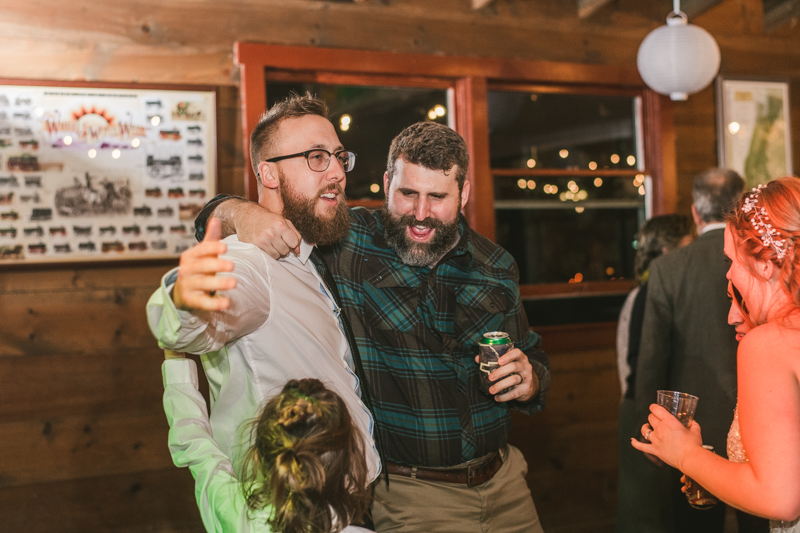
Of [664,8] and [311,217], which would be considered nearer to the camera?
[311,217]

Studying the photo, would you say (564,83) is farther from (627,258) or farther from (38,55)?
(38,55)

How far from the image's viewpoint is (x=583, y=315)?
11.1 ft

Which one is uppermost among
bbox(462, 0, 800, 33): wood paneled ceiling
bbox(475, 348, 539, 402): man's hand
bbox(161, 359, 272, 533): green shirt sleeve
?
bbox(462, 0, 800, 33): wood paneled ceiling

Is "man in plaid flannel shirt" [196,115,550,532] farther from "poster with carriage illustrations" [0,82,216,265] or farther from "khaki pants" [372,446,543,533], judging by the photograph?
"poster with carriage illustrations" [0,82,216,265]

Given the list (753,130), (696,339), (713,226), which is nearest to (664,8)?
(753,130)

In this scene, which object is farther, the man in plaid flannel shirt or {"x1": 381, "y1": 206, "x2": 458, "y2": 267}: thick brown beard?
{"x1": 381, "y1": 206, "x2": 458, "y2": 267}: thick brown beard

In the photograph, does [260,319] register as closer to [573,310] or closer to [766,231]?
[766,231]

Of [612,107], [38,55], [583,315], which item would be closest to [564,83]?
[612,107]

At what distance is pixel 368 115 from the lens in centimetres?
302

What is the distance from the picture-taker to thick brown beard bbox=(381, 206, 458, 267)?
1765mm

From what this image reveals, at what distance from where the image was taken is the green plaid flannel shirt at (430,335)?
1.67m

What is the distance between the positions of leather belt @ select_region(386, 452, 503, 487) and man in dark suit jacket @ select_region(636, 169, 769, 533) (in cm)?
89

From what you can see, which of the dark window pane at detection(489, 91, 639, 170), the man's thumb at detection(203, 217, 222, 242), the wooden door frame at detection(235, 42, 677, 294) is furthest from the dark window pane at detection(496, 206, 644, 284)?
the man's thumb at detection(203, 217, 222, 242)

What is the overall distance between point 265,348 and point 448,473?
0.68m
